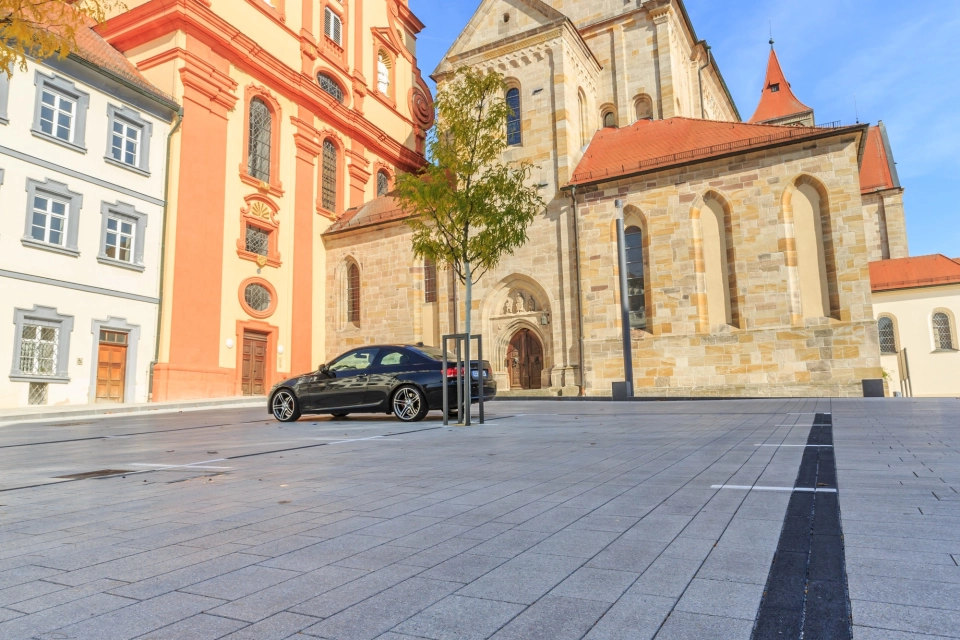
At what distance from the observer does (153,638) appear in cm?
202

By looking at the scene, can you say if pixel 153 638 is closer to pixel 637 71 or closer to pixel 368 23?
pixel 637 71

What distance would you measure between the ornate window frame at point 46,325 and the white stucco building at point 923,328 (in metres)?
37.5

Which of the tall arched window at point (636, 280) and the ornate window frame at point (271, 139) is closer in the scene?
the tall arched window at point (636, 280)

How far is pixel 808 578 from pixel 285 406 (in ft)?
36.5

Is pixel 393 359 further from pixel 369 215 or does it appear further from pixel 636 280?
pixel 369 215

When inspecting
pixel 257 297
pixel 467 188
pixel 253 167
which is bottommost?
pixel 467 188

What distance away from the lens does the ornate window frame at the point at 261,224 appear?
26.3 m

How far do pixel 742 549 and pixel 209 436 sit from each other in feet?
28.1

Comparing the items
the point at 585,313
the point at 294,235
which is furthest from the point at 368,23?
the point at 585,313

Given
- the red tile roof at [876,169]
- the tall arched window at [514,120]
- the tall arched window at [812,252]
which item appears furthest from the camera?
the red tile roof at [876,169]

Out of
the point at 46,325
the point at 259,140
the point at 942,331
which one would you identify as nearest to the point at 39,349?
the point at 46,325

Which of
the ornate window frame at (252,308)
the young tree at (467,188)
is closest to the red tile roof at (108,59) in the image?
the ornate window frame at (252,308)

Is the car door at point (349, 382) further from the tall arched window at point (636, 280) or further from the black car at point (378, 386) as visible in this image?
the tall arched window at point (636, 280)

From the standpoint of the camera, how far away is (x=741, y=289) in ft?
70.6
